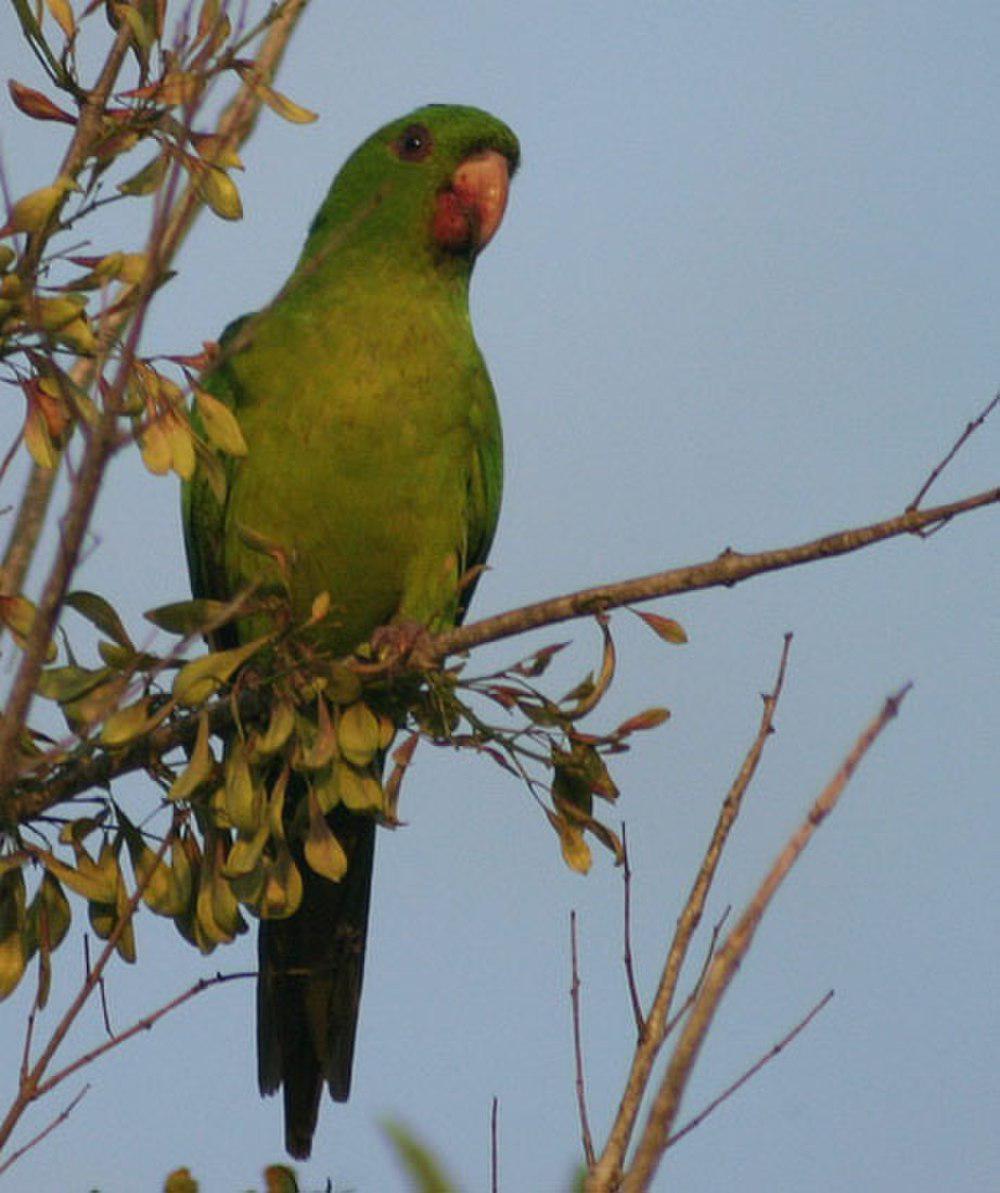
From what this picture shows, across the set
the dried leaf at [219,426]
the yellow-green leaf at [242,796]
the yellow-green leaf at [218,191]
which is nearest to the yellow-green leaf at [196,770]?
the yellow-green leaf at [242,796]

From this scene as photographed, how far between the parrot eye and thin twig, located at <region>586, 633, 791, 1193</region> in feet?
8.32

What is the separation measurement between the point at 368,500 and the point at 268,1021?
121 cm

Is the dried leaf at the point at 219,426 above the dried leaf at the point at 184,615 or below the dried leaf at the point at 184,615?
above

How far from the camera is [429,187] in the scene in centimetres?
489

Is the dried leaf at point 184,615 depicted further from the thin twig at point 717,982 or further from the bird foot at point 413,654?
the thin twig at point 717,982

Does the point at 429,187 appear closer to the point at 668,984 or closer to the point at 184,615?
the point at 184,615

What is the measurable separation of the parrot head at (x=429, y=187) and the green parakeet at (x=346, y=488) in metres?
0.01

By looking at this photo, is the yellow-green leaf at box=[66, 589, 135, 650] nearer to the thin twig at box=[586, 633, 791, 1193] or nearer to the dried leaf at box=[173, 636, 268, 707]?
the dried leaf at box=[173, 636, 268, 707]

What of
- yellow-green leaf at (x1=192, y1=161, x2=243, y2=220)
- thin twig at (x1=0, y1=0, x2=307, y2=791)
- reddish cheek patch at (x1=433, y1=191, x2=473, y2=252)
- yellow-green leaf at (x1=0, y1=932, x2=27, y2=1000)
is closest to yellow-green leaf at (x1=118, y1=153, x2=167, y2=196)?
yellow-green leaf at (x1=192, y1=161, x2=243, y2=220)

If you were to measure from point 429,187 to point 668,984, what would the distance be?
2.76 m

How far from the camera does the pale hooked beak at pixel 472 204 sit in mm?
4848

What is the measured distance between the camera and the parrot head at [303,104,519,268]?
482cm

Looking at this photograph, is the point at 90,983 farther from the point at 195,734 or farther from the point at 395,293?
the point at 395,293

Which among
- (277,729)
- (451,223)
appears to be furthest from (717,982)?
(451,223)
